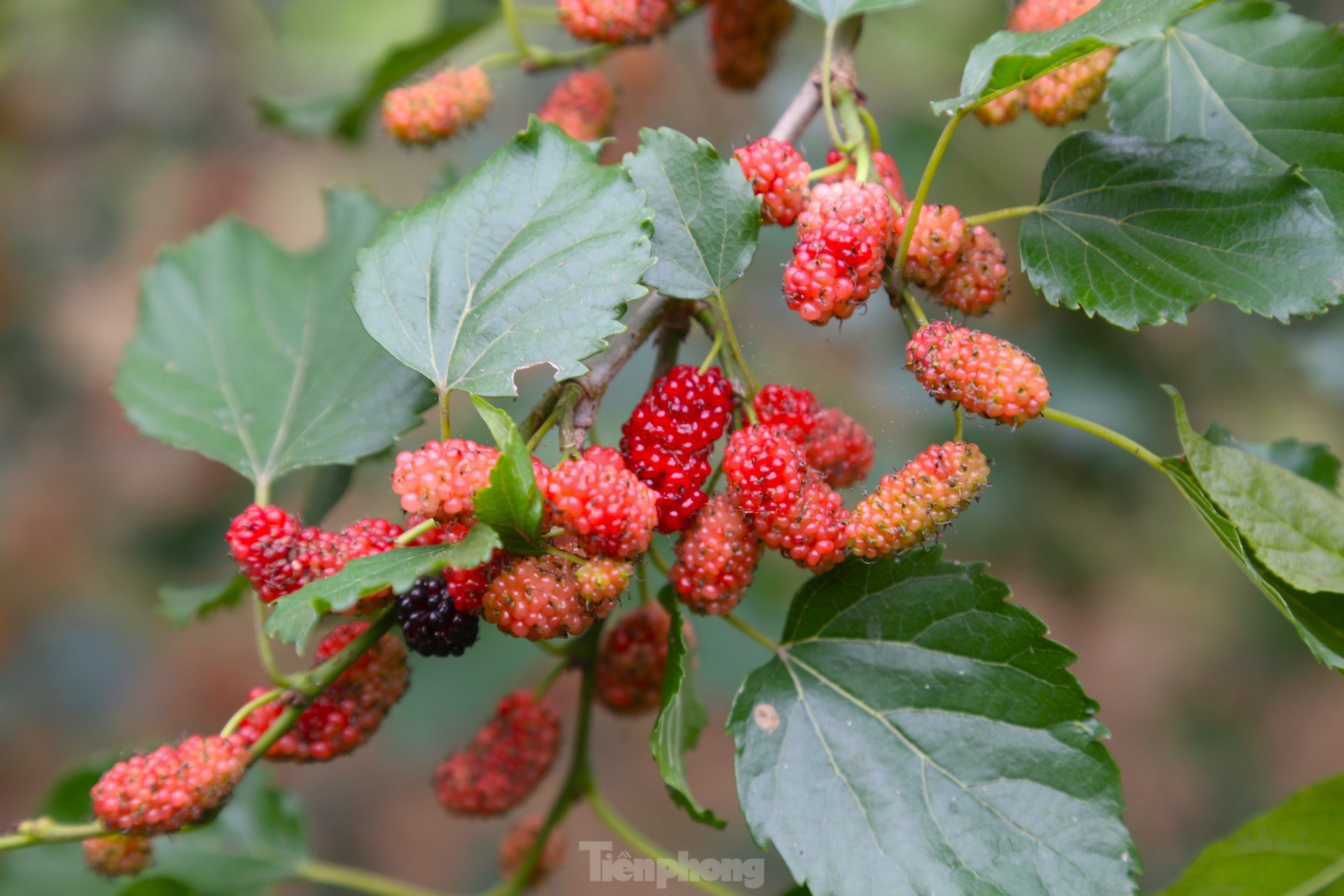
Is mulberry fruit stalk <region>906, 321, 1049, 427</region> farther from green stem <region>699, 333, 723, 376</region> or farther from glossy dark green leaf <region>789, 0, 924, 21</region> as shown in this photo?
glossy dark green leaf <region>789, 0, 924, 21</region>

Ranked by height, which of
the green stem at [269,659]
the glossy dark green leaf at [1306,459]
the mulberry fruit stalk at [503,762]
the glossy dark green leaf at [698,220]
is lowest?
the mulberry fruit stalk at [503,762]

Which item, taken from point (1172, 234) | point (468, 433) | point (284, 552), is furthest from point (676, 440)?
point (468, 433)

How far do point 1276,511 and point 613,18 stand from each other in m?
0.72

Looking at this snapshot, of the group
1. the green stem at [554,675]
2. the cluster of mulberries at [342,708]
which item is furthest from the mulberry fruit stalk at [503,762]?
the cluster of mulberries at [342,708]

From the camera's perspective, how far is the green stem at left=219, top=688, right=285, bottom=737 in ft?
2.35

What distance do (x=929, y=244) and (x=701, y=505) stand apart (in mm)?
245

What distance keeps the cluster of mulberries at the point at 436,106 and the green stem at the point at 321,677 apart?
486 mm

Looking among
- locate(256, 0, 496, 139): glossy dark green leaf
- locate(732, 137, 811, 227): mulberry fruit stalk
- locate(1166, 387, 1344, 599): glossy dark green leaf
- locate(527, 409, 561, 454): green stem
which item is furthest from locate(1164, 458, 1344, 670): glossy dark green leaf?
locate(256, 0, 496, 139): glossy dark green leaf

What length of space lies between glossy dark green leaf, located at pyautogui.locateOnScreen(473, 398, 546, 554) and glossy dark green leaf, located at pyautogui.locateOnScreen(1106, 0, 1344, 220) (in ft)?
1.87

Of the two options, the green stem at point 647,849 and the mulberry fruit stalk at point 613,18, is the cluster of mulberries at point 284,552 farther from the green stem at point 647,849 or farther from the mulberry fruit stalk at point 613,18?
the mulberry fruit stalk at point 613,18

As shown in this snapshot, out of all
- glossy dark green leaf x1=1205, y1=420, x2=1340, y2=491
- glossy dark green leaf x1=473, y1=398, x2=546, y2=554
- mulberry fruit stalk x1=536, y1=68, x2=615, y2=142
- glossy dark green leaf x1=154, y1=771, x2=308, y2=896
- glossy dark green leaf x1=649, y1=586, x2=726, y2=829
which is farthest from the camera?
glossy dark green leaf x1=154, y1=771, x2=308, y2=896

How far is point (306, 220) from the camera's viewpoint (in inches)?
108

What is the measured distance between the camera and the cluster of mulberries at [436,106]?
3.15ft

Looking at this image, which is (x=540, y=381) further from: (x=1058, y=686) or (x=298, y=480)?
(x=1058, y=686)
